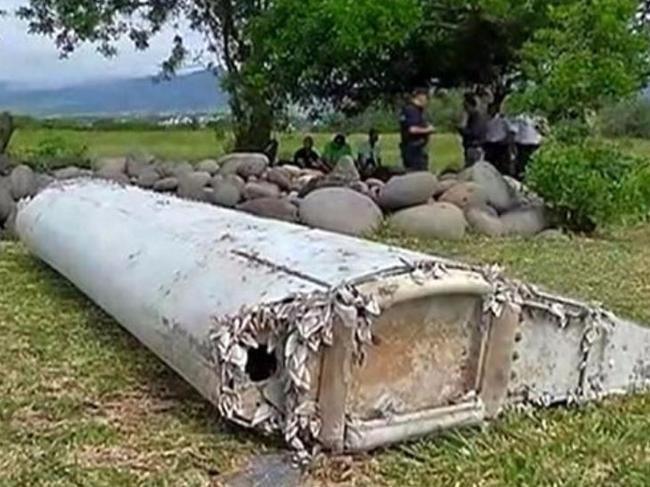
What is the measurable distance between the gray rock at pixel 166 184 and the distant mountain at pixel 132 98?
178 inches

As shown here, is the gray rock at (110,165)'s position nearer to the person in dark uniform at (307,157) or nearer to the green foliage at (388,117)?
the person in dark uniform at (307,157)

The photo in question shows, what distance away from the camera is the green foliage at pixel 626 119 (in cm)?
900

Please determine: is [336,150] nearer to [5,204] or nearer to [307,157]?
[307,157]

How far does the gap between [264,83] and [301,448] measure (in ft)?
31.3

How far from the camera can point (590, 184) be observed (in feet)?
26.2

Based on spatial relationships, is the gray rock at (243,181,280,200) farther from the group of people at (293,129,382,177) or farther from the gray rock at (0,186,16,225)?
the group of people at (293,129,382,177)

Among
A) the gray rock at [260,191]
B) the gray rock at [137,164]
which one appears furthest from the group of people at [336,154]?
the gray rock at [260,191]

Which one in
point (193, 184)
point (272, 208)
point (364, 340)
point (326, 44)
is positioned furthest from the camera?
point (326, 44)

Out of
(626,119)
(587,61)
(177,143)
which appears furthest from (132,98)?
(587,61)

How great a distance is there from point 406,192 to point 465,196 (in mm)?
445

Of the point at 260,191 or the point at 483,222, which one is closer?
the point at 483,222

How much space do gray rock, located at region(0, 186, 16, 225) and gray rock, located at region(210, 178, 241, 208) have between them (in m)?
1.42

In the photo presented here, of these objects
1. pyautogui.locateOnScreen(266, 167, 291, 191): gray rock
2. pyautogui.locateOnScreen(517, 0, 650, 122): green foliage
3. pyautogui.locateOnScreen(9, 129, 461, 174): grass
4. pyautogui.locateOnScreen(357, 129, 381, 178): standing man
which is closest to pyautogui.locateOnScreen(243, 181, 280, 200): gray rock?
pyautogui.locateOnScreen(266, 167, 291, 191): gray rock

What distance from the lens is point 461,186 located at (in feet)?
27.7
